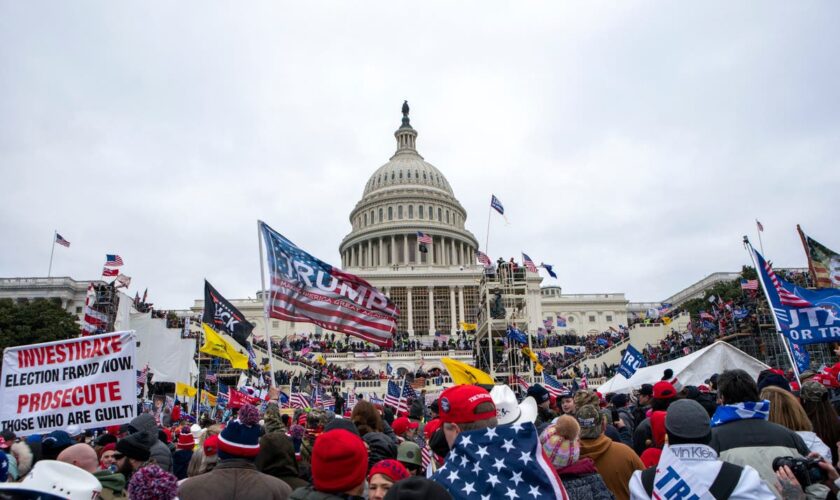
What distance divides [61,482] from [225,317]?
1350 cm

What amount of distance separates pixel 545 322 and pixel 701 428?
85.9 meters

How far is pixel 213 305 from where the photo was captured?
1686 centimetres

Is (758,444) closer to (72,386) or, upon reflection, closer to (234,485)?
(234,485)

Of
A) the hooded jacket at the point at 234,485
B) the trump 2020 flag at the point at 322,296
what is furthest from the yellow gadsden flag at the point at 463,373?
the hooded jacket at the point at 234,485

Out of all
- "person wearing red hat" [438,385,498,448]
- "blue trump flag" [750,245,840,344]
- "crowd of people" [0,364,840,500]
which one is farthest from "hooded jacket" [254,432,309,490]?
Answer: "blue trump flag" [750,245,840,344]

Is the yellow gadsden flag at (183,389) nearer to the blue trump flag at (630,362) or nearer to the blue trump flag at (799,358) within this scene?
the blue trump flag at (630,362)

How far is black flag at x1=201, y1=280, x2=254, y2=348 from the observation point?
52.1 ft

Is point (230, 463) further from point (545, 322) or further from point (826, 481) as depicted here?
point (545, 322)

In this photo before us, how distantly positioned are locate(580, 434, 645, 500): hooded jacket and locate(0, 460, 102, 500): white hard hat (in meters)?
3.78

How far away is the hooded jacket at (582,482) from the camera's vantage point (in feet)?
14.4

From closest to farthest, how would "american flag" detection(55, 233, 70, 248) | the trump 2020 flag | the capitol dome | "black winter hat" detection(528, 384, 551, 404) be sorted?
"black winter hat" detection(528, 384, 551, 404) → the trump 2020 flag → "american flag" detection(55, 233, 70, 248) → the capitol dome

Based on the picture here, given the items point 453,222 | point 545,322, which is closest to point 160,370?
point 545,322

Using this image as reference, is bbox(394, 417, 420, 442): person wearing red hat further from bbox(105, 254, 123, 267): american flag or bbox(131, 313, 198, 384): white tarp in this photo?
bbox(105, 254, 123, 267): american flag

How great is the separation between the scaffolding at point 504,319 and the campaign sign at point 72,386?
106 ft
